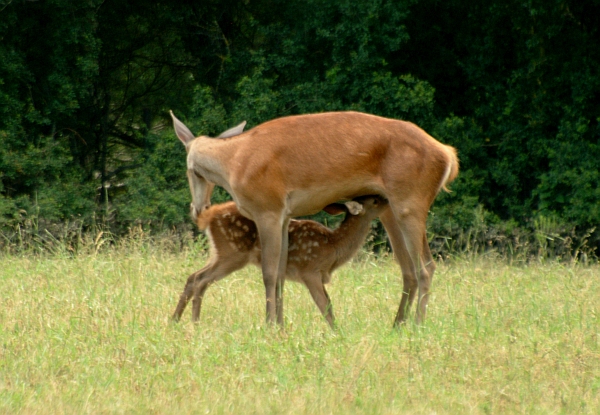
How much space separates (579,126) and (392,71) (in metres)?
3.93

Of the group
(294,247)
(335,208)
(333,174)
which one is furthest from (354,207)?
(333,174)

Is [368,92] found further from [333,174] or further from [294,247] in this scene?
[333,174]

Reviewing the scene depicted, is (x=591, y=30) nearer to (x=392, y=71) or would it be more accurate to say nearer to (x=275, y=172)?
(x=392, y=71)

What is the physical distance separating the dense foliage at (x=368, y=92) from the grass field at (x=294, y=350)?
7.58 m

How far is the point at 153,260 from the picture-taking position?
421 inches

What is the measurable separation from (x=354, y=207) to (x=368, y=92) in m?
8.98

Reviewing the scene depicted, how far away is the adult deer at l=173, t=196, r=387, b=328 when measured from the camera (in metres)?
8.66

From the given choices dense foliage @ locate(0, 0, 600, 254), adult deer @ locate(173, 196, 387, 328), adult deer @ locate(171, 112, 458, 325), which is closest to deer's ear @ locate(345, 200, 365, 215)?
adult deer @ locate(173, 196, 387, 328)

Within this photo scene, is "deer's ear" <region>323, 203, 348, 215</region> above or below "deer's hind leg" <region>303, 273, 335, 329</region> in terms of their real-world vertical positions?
above

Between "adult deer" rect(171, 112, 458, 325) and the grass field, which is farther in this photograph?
"adult deer" rect(171, 112, 458, 325)

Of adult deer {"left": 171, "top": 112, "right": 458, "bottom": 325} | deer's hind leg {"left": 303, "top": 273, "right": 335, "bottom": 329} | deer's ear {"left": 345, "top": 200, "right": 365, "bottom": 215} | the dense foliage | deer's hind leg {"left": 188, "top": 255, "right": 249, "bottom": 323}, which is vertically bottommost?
the dense foliage

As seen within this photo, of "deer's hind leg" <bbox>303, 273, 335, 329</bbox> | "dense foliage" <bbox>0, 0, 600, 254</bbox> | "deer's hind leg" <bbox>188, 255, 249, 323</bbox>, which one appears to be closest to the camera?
"deer's hind leg" <bbox>303, 273, 335, 329</bbox>

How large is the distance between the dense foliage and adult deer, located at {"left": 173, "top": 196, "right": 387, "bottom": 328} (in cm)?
782

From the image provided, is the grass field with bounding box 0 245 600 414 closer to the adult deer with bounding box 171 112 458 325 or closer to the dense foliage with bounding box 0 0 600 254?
the adult deer with bounding box 171 112 458 325
